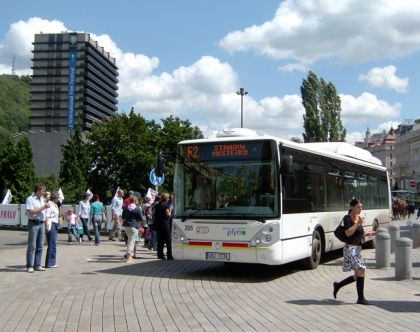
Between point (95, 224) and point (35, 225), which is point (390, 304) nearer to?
point (35, 225)

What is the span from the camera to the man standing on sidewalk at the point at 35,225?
12.7m

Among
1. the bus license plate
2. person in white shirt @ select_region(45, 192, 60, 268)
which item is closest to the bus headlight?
the bus license plate

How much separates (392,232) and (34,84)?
188m

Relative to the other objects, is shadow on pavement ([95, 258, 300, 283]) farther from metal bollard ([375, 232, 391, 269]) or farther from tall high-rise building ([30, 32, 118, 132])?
tall high-rise building ([30, 32, 118, 132])

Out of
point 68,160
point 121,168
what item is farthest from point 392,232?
point 68,160

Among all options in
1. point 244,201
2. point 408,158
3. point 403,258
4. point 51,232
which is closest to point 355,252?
point 244,201

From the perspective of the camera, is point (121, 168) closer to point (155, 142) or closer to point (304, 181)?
point (155, 142)

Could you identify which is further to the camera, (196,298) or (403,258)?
(403,258)

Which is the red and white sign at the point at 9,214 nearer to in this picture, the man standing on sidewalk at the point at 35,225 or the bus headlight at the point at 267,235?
the man standing on sidewalk at the point at 35,225

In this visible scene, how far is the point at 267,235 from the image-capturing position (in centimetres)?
1145

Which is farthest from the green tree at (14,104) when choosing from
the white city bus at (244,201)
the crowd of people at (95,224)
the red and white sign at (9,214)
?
the white city bus at (244,201)

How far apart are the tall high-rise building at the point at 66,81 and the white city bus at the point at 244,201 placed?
165 meters

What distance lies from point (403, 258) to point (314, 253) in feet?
7.60

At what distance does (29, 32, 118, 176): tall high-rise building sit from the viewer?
180750 millimetres
